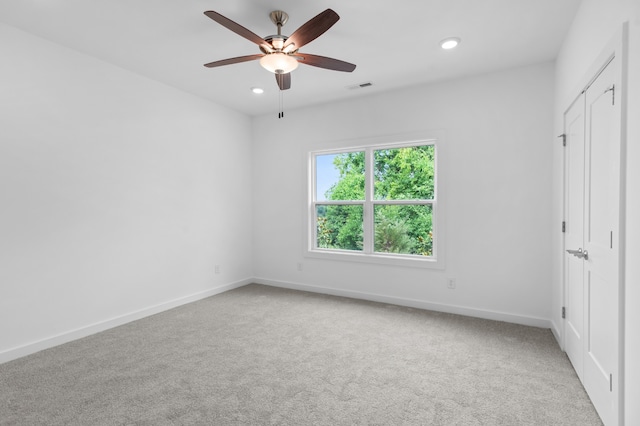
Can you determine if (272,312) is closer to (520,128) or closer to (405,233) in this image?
(405,233)

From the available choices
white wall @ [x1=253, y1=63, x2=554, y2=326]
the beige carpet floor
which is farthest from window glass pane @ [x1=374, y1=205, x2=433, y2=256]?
the beige carpet floor

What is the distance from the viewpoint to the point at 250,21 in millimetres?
2572

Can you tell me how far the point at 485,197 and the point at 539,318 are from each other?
133 cm

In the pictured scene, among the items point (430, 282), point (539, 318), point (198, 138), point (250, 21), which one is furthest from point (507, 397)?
point (198, 138)

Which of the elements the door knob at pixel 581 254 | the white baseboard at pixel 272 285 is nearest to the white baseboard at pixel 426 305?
the white baseboard at pixel 272 285

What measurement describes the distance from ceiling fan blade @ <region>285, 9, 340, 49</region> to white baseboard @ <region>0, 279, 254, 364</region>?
3179 millimetres

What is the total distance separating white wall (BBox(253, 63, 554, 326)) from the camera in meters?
3.33

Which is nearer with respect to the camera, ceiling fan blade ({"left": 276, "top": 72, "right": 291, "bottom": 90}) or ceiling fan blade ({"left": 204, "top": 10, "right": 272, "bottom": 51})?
ceiling fan blade ({"left": 204, "top": 10, "right": 272, "bottom": 51})

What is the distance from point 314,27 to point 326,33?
2.63ft

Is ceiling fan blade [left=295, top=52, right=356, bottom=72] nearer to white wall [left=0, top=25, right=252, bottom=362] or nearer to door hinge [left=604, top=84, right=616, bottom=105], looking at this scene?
door hinge [left=604, top=84, right=616, bottom=105]

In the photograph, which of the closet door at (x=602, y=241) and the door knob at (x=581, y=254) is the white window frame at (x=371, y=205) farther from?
the closet door at (x=602, y=241)

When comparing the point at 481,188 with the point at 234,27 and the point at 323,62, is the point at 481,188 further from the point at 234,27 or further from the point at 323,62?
the point at 234,27

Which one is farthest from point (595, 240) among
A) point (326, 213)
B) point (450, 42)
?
point (326, 213)

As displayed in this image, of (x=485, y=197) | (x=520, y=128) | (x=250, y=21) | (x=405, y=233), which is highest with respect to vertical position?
(x=250, y=21)
